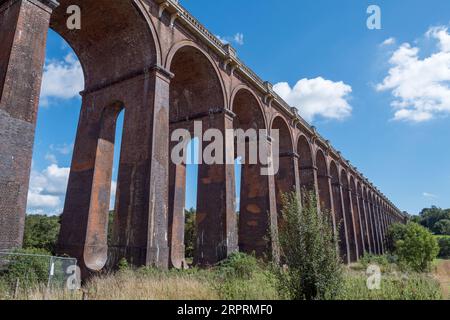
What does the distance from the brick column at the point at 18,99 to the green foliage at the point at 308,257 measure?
612 cm

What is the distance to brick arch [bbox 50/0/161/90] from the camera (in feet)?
40.8

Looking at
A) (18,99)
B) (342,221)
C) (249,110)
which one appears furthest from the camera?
(342,221)

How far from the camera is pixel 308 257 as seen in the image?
6.41 meters

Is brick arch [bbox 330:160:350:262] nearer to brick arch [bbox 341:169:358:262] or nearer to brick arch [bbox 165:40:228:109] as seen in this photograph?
brick arch [bbox 341:169:358:262]

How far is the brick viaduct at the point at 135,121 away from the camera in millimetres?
7816

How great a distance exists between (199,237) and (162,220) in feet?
15.8

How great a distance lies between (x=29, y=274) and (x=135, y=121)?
22.8 feet

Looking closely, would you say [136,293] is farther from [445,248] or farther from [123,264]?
[445,248]

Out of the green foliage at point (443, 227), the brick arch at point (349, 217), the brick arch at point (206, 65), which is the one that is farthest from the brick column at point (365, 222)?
the green foliage at point (443, 227)

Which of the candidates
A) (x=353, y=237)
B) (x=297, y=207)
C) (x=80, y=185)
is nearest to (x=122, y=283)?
(x=297, y=207)

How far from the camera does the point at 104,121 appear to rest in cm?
1388

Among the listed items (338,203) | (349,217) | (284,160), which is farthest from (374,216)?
(284,160)
